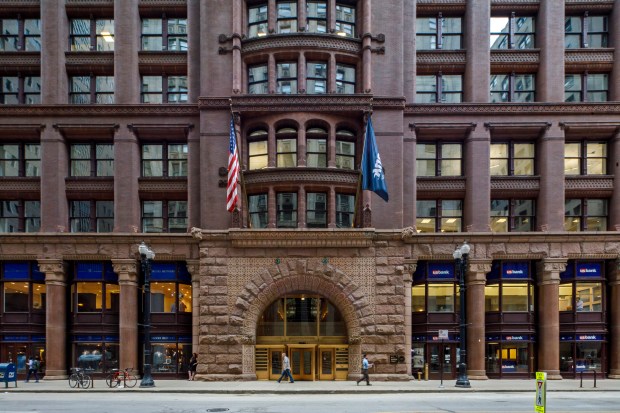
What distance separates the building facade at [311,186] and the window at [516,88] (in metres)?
0.14

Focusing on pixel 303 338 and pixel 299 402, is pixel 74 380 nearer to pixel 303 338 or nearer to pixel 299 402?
pixel 303 338

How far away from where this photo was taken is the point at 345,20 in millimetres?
31609

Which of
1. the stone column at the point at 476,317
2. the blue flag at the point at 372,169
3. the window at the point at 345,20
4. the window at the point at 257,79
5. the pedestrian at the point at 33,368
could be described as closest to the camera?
the blue flag at the point at 372,169

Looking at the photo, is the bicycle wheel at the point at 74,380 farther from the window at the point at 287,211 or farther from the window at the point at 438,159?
the window at the point at 438,159

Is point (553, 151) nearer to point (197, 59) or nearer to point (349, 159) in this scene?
point (349, 159)

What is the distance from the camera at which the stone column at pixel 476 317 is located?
1211 inches

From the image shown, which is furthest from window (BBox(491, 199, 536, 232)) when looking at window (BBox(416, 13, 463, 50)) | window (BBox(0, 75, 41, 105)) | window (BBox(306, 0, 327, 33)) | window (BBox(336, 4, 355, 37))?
window (BBox(0, 75, 41, 105))

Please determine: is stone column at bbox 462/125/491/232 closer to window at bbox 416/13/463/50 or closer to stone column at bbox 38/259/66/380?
window at bbox 416/13/463/50

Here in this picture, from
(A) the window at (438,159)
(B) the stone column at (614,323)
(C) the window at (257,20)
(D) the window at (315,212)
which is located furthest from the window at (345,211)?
(B) the stone column at (614,323)

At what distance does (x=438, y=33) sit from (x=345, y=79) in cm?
724

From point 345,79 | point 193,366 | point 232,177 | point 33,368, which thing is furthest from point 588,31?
point 33,368

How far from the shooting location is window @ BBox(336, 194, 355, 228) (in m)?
30.5

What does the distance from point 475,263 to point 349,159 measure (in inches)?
387

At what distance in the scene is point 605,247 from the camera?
31438mm
